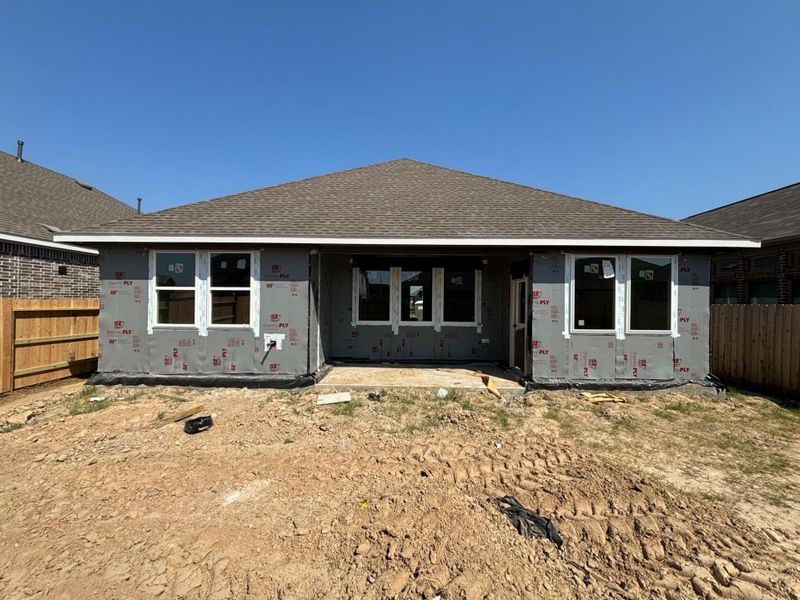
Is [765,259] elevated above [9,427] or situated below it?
above

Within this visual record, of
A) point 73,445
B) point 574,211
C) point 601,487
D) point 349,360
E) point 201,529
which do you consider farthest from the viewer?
point 349,360

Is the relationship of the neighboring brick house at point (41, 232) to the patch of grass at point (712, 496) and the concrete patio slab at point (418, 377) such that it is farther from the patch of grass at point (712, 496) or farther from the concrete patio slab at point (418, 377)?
the patch of grass at point (712, 496)

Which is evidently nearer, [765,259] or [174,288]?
[174,288]

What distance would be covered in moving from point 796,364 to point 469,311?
6855 millimetres

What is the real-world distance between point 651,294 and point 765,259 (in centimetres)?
619

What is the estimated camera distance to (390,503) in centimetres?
348

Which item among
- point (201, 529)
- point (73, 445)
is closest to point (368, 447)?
point (201, 529)

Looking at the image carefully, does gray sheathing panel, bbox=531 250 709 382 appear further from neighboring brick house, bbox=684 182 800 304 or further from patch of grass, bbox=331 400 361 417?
patch of grass, bbox=331 400 361 417

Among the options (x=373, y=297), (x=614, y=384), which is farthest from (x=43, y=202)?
(x=614, y=384)

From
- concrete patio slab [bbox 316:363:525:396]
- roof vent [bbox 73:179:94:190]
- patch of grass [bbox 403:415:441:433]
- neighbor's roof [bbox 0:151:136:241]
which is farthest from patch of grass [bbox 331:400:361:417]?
roof vent [bbox 73:179:94:190]

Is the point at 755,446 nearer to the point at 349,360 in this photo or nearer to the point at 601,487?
the point at 601,487

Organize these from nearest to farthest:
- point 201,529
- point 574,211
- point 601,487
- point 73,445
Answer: point 201,529 → point 601,487 → point 73,445 → point 574,211

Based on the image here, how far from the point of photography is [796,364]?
7.21 metres

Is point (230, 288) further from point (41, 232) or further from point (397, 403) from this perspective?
point (41, 232)
